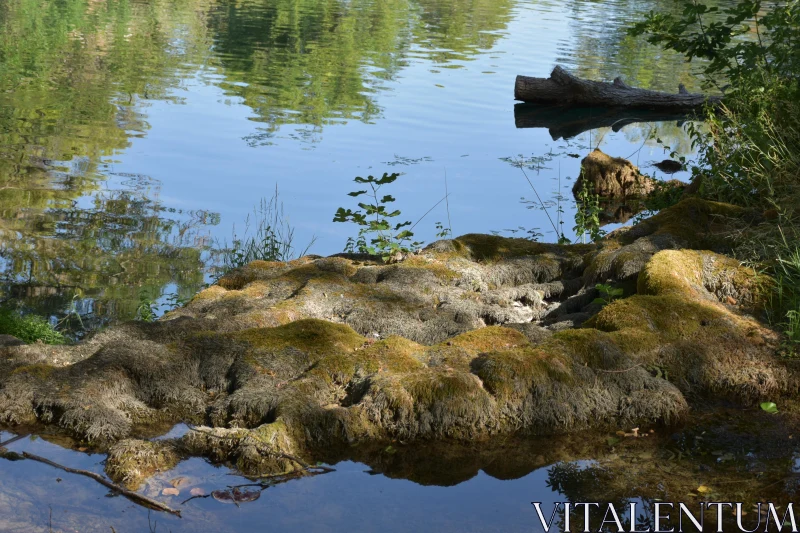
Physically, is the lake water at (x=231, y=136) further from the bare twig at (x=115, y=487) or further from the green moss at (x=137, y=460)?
the green moss at (x=137, y=460)

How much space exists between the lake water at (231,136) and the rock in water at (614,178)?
468 millimetres

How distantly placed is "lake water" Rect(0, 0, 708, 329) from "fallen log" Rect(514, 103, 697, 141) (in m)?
0.35

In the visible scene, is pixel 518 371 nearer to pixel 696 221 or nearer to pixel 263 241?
pixel 696 221

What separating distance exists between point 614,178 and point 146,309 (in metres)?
6.90

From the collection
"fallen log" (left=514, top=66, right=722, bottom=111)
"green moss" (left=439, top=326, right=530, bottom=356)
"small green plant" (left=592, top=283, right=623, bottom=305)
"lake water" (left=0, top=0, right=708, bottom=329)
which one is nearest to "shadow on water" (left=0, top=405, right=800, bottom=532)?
"green moss" (left=439, top=326, right=530, bottom=356)

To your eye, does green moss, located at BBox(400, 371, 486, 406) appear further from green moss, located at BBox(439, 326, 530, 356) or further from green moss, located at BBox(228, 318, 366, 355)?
green moss, located at BBox(228, 318, 366, 355)

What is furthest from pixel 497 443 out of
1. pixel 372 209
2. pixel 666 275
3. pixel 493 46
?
pixel 493 46

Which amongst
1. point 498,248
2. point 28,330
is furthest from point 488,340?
point 28,330

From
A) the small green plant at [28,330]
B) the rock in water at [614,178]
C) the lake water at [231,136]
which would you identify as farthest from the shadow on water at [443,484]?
the rock in water at [614,178]

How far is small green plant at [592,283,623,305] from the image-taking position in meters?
5.62

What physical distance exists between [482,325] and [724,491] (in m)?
2.14

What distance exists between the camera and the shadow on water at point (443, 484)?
3.73 m

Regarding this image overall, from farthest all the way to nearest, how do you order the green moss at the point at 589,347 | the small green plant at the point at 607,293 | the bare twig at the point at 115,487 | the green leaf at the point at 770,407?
the small green plant at the point at 607,293, the green moss at the point at 589,347, the green leaf at the point at 770,407, the bare twig at the point at 115,487

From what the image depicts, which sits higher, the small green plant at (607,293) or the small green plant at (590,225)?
the small green plant at (607,293)
